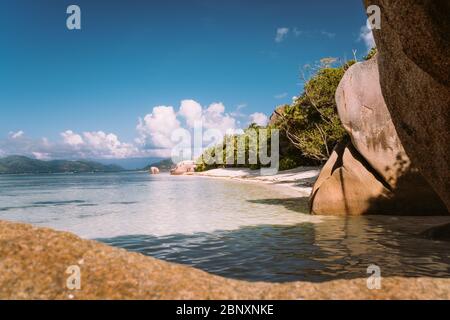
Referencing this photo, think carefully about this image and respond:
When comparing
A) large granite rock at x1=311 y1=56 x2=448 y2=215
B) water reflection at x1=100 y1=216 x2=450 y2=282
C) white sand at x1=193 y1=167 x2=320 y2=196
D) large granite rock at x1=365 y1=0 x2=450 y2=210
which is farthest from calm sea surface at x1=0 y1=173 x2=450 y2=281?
white sand at x1=193 y1=167 x2=320 y2=196

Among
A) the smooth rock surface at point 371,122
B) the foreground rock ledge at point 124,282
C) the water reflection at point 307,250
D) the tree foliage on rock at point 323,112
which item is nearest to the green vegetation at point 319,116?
the tree foliage on rock at point 323,112

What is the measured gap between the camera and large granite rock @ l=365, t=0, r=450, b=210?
5.89 meters

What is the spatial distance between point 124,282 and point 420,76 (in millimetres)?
7109

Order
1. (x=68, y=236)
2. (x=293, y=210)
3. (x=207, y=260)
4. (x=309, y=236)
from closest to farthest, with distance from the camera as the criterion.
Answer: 1. (x=68, y=236)
2. (x=207, y=260)
3. (x=309, y=236)
4. (x=293, y=210)

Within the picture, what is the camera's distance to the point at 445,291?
3438mm

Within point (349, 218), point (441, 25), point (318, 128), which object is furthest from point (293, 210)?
point (318, 128)

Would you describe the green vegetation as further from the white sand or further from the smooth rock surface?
the smooth rock surface

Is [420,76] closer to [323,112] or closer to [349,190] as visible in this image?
[349,190]

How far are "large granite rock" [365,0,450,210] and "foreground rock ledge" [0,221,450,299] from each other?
13.1ft

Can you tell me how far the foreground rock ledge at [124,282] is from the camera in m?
3.19
